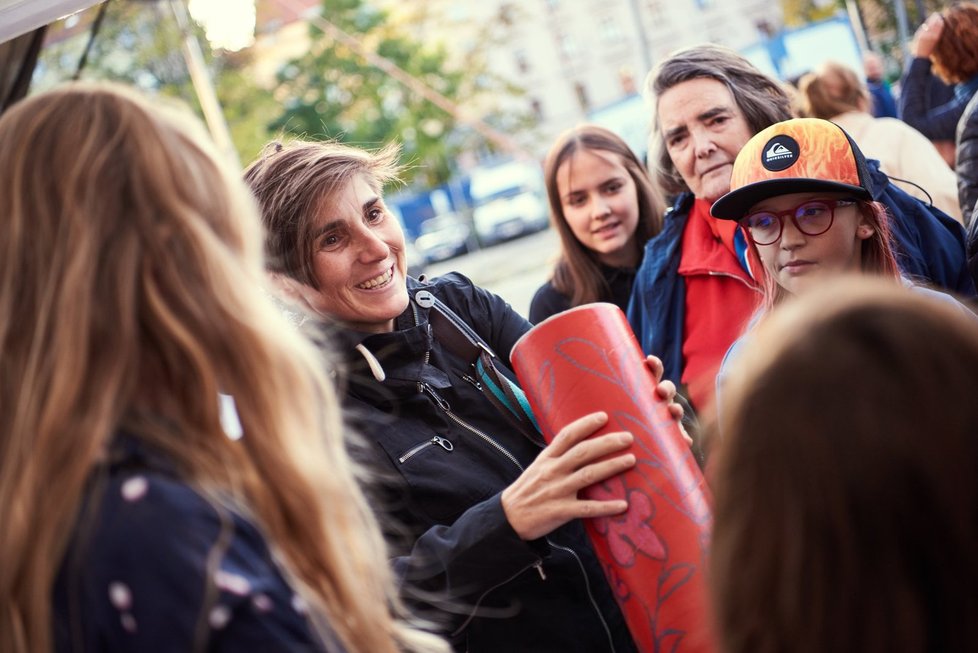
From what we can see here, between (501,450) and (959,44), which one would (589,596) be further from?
(959,44)

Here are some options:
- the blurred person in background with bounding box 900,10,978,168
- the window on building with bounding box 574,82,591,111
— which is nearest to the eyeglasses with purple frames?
the blurred person in background with bounding box 900,10,978,168

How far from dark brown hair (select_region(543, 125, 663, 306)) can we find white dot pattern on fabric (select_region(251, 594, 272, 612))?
2.71m

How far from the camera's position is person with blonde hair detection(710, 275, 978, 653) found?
91 cm

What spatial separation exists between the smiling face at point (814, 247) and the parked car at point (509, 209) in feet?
82.0

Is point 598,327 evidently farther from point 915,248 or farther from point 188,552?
point 915,248

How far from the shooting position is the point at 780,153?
2240mm

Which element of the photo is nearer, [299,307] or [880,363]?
[880,363]

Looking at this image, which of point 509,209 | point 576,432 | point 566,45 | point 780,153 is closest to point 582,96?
point 566,45

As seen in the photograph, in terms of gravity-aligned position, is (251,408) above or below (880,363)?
above

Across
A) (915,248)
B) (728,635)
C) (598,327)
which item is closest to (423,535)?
(598,327)

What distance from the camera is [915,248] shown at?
257 cm

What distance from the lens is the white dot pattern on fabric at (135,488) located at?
1.06 meters

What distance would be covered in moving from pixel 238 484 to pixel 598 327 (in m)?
0.87

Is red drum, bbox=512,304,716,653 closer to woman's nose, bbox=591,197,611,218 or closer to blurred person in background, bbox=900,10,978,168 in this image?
woman's nose, bbox=591,197,611,218
